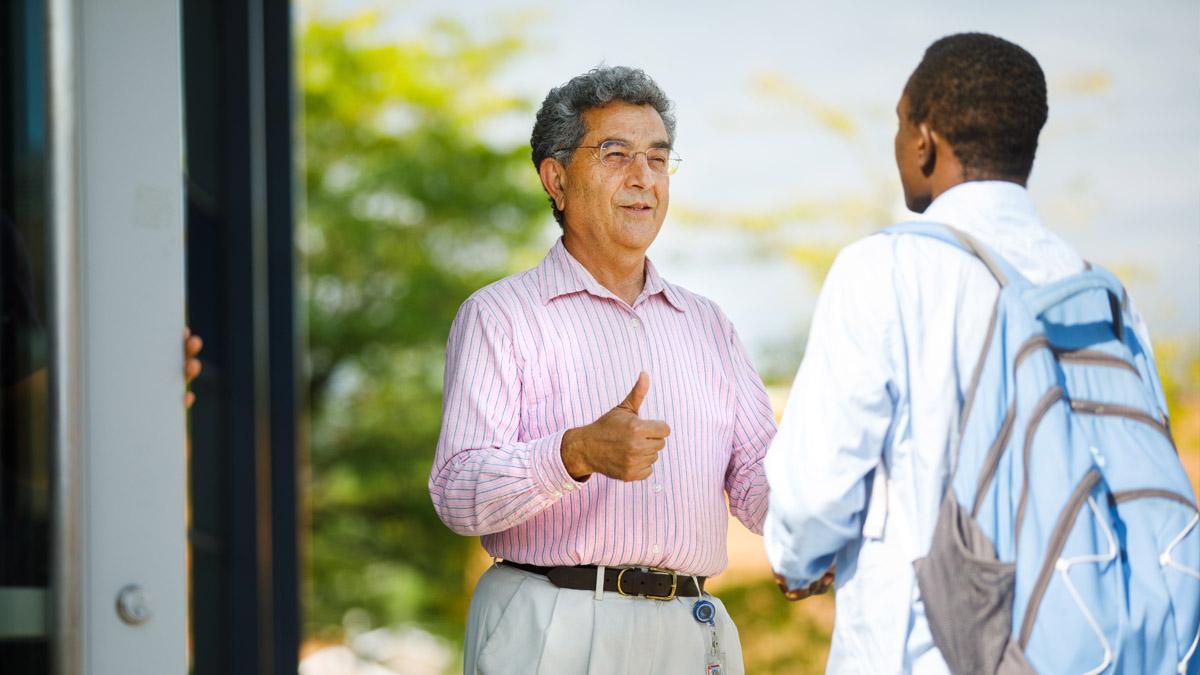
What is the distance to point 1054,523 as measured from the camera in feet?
6.04

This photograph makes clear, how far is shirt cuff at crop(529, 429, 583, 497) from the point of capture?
240 cm

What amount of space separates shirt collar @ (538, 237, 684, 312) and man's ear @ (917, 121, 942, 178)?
0.91m

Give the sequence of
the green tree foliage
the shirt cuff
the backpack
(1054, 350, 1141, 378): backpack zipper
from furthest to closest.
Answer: the green tree foliage < the shirt cuff < (1054, 350, 1141, 378): backpack zipper < the backpack

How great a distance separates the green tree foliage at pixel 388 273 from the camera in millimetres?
12383

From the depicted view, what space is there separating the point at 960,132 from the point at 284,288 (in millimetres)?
4155

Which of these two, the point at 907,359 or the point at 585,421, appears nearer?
the point at 907,359

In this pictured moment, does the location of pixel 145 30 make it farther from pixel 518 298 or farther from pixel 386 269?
pixel 386 269

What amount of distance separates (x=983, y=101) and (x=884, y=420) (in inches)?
19.7

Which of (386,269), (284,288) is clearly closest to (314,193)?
(386,269)

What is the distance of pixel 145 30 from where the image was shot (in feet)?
7.40

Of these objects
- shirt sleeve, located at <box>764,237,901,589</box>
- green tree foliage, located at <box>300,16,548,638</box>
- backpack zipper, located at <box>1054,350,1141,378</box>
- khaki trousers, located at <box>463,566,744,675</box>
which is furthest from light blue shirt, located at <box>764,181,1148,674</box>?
green tree foliage, located at <box>300,16,548,638</box>

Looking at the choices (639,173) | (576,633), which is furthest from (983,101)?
(576,633)

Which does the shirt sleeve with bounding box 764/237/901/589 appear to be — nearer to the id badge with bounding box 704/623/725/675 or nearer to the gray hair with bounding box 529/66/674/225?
the id badge with bounding box 704/623/725/675

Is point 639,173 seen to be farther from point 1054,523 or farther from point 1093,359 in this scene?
point 1054,523
